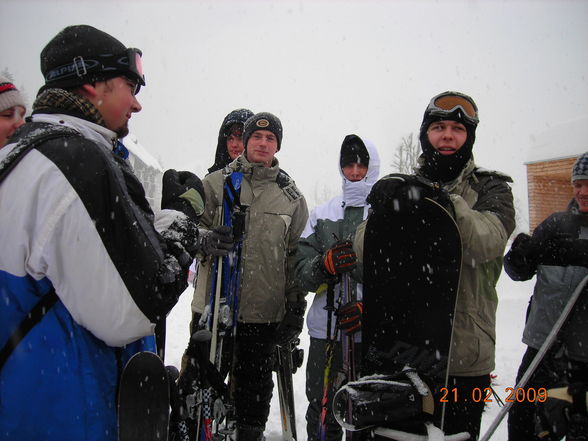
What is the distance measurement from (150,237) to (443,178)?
1.71 m

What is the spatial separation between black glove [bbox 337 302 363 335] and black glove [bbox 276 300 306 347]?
44cm

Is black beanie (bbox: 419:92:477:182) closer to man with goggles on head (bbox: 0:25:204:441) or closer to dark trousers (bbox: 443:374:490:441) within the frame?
dark trousers (bbox: 443:374:490:441)

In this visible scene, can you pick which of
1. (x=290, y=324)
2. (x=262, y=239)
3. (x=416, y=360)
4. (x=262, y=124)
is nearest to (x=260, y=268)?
(x=262, y=239)

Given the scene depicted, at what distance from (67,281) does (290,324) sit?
6.77 feet

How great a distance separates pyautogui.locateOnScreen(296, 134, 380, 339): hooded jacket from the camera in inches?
116

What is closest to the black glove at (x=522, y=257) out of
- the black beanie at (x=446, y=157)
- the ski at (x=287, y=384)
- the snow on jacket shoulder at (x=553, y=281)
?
the snow on jacket shoulder at (x=553, y=281)

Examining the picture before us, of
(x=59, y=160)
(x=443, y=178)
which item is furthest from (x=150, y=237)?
(x=443, y=178)

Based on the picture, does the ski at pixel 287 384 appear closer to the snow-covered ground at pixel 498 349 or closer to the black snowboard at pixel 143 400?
the snow-covered ground at pixel 498 349

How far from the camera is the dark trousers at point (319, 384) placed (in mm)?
2805

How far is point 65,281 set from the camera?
1166mm

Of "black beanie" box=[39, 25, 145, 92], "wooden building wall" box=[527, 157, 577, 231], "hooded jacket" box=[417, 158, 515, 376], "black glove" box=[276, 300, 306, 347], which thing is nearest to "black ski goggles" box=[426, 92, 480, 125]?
"hooded jacket" box=[417, 158, 515, 376]

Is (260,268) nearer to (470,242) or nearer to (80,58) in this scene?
(470,242)

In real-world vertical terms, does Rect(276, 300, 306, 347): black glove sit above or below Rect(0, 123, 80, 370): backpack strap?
below

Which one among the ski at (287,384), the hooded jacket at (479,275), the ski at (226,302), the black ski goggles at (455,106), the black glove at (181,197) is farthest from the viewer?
the ski at (287,384)
